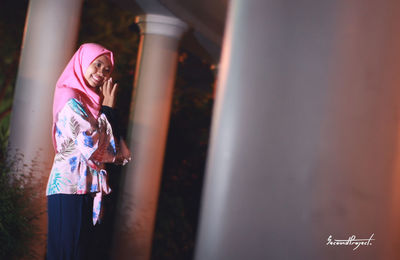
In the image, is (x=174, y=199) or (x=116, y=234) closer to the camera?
(x=116, y=234)

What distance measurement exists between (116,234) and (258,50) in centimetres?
414

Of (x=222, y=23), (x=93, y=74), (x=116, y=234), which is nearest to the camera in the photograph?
A: (x=93, y=74)

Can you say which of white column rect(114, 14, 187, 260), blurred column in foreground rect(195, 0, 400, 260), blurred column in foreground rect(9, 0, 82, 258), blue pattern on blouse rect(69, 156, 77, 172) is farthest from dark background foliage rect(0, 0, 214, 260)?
blurred column in foreground rect(195, 0, 400, 260)

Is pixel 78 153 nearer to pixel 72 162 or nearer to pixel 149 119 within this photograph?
pixel 72 162

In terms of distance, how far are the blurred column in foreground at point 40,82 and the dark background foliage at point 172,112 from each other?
7.39 feet

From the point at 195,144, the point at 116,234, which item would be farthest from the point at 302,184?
the point at 195,144

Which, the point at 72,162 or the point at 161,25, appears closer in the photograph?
the point at 72,162

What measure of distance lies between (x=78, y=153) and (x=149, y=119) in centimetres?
280

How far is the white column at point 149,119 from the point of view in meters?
5.57

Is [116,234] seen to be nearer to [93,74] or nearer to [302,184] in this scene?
[93,74]

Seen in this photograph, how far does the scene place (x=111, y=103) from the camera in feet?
10.3

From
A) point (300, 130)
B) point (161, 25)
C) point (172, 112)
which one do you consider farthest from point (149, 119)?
point (300, 130)

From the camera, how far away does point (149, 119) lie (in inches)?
225

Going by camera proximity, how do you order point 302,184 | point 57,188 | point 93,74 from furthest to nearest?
point 93,74
point 57,188
point 302,184
